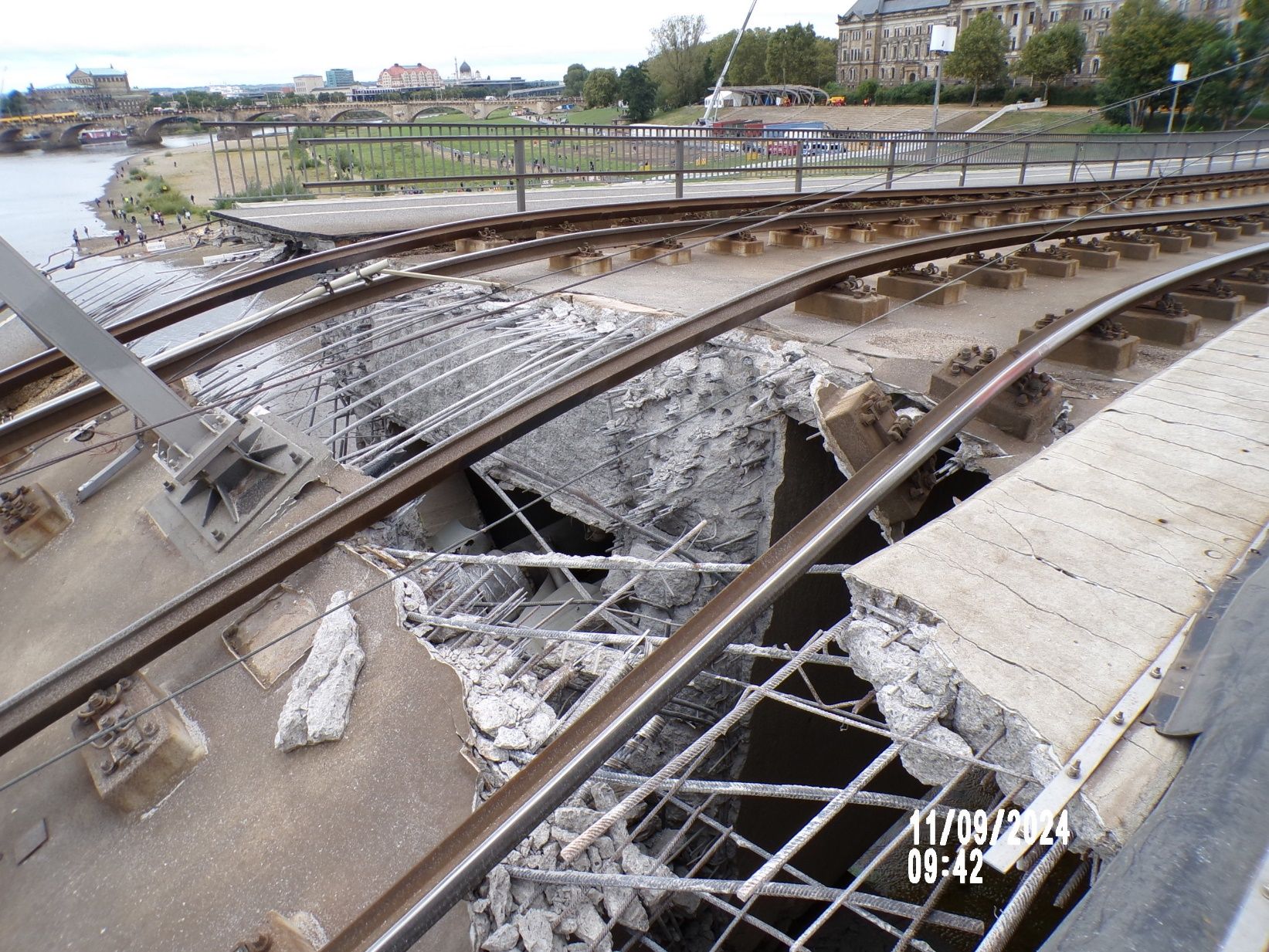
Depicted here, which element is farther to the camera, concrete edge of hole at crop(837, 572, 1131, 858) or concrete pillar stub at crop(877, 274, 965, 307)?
concrete pillar stub at crop(877, 274, 965, 307)

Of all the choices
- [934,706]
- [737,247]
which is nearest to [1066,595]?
[934,706]

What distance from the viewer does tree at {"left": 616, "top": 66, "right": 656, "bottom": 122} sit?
65375 millimetres

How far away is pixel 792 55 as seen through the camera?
70.4 metres

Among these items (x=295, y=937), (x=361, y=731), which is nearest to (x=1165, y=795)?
(x=295, y=937)

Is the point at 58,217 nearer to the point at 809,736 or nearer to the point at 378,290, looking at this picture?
the point at 378,290

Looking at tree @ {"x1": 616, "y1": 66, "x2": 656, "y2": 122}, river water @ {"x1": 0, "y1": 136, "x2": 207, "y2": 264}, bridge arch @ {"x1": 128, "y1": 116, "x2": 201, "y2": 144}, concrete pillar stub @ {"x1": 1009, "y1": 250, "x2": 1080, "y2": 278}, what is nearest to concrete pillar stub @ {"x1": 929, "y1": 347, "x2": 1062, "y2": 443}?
concrete pillar stub @ {"x1": 1009, "y1": 250, "x2": 1080, "y2": 278}

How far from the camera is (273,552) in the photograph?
11.0 ft

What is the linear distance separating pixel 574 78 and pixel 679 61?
27634 mm

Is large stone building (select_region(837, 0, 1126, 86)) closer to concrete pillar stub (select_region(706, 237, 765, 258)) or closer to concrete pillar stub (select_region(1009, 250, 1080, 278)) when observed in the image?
concrete pillar stub (select_region(1009, 250, 1080, 278))

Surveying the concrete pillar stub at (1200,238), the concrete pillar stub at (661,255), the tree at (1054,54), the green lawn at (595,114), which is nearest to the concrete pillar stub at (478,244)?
the concrete pillar stub at (661,255)

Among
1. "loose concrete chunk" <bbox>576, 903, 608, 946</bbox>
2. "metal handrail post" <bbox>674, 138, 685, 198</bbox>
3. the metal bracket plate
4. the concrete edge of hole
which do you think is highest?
"metal handrail post" <bbox>674, 138, 685, 198</bbox>

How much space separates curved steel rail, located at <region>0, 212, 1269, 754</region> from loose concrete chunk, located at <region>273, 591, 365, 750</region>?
0.36 meters

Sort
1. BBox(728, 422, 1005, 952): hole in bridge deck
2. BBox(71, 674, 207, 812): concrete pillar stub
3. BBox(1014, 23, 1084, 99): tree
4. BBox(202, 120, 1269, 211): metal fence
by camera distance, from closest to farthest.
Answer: BBox(71, 674, 207, 812): concrete pillar stub → BBox(728, 422, 1005, 952): hole in bridge deck → BBox(202, 120, 1269, 211): metal fence → BBox(1014, 23, 1084, 99): tree

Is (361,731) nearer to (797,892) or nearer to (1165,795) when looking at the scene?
(797,892)
